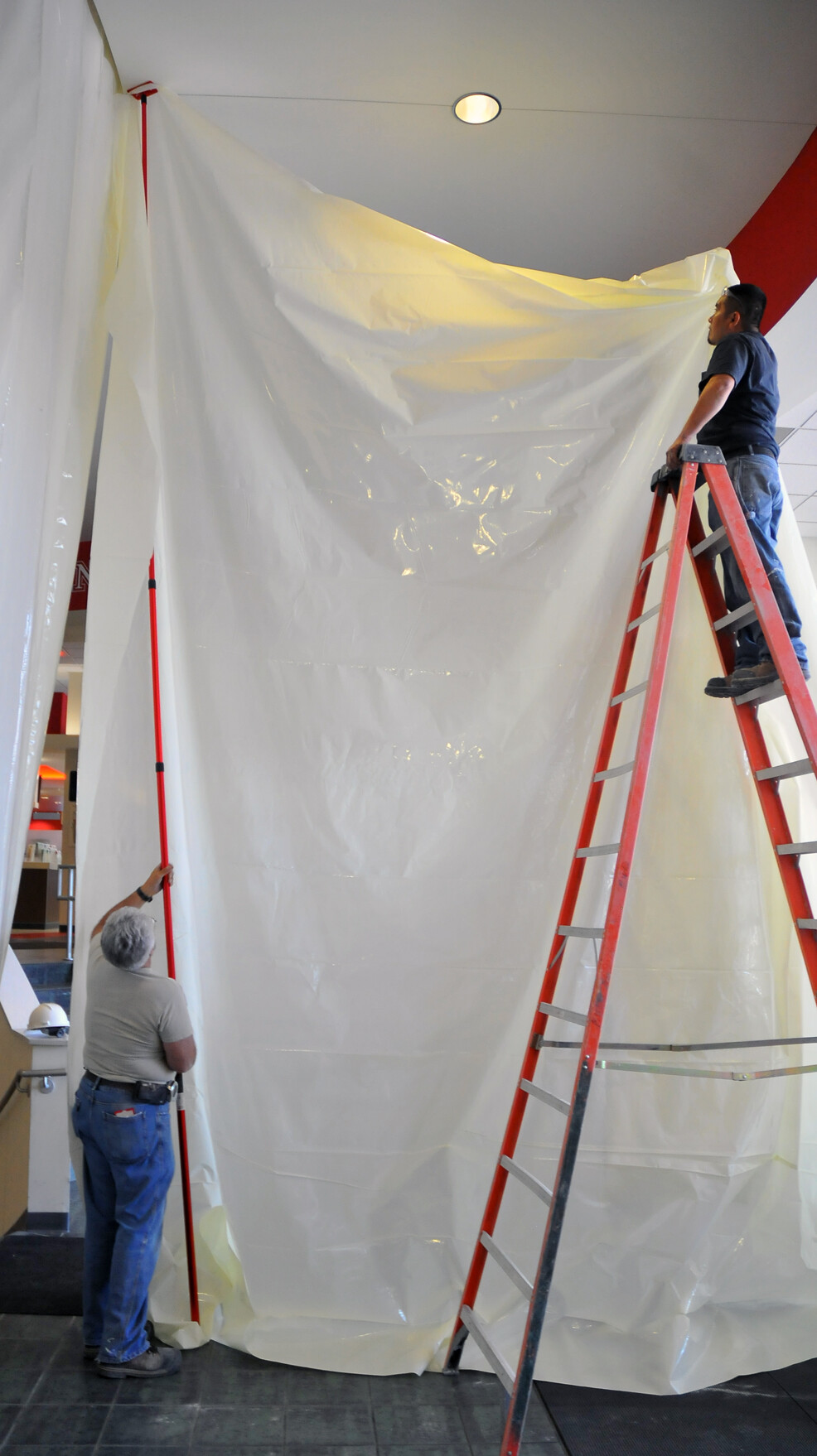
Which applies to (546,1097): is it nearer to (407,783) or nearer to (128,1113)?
(407,783)

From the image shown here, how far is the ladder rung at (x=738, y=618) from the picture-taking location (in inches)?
79.1

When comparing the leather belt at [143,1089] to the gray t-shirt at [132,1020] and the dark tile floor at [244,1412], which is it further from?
the dark tile floor at [244,1412]

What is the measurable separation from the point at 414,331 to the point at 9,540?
3.98 feet

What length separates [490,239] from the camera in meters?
2.96

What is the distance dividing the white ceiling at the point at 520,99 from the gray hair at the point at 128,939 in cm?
207

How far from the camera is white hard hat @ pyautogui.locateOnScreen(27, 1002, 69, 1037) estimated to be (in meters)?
3.22

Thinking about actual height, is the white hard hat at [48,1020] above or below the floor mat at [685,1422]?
above

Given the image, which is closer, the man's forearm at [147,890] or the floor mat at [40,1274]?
the man's forearm at [147,890]

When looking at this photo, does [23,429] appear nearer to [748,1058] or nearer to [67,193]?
[67,193]

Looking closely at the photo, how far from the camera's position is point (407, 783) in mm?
2355

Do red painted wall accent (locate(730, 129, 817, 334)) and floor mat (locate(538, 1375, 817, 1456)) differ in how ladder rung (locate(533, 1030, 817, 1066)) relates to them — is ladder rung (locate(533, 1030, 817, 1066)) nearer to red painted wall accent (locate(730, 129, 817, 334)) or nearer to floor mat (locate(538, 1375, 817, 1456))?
floor mat (locate(538, 1375, 817, 1456))

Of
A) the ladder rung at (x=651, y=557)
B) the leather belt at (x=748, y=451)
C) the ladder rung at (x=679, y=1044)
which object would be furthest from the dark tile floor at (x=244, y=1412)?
the leather belt at (x=748, y=451)

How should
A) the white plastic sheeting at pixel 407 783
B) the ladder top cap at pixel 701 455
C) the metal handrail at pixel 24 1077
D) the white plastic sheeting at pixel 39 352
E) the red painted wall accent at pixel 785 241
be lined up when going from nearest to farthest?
the white plastic sheeting at pixel 39 352, the ladder top cap at pixel 701 455, the white plastic sheeting at pixel 407 783, the red painted wall accent at pixel 785 241, the metal handrail at pixel 24 1077

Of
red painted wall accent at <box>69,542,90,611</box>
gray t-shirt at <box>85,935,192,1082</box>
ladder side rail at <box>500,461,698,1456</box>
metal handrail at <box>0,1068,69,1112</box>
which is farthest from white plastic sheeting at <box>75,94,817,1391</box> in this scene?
red painted wall accent at <box>69,542,90,611</box>
